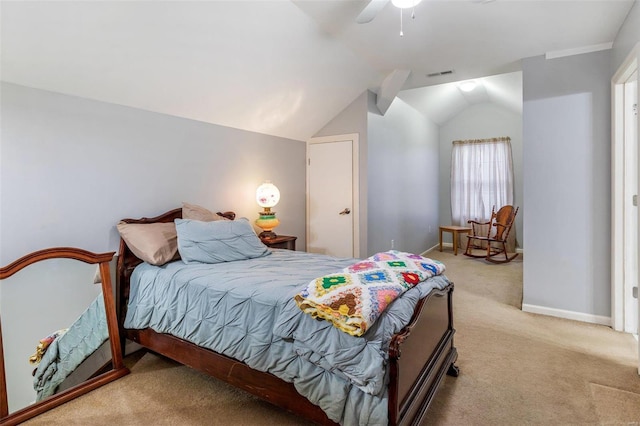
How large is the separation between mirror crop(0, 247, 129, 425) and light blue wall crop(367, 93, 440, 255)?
9.66 feet

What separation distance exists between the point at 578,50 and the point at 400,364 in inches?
130

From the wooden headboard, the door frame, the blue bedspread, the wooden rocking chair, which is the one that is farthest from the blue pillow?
the wooden rocking chair

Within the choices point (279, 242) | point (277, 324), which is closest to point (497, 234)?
point (279, 242)

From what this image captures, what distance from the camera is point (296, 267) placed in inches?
89.2

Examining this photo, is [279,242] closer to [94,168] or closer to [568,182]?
[94,168]

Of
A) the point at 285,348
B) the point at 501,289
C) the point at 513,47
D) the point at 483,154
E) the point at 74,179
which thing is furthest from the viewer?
the point at 483,154

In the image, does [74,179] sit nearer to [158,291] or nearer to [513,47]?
[158,291]

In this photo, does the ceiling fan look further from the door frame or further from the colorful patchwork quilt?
the door frame

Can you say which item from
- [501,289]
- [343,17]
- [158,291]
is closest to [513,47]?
[343,17]

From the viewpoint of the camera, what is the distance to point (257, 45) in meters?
2.72

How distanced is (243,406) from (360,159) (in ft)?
10.1

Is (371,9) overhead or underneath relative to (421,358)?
overhead

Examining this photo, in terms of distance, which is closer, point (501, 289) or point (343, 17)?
point (343, 17)

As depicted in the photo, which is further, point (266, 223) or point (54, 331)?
point (266, 223)
